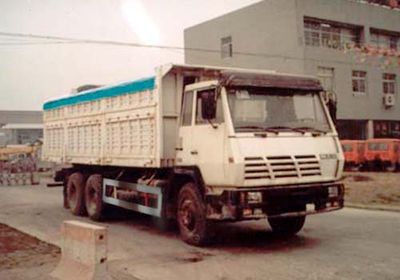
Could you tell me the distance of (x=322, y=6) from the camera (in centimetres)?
3881

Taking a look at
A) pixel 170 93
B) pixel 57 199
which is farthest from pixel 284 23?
pixel 170 93

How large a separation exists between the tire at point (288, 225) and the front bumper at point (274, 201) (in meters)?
1.17

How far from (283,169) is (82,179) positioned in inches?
279

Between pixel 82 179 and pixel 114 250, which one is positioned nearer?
pixel 114 250

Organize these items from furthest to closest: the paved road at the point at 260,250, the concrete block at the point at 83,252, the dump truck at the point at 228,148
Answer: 1. the dump truck at the point at 228,148
2. the paved road at the point at 260,250
3. the concrete block at the point at 83,252

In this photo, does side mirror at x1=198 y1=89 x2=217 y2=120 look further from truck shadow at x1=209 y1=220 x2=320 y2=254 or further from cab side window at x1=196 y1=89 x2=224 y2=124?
truck shadow at x1=209 y1=220 x2=320 y2=254

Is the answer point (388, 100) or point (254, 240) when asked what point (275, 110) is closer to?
point (254, 240)

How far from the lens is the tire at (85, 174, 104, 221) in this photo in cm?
1365

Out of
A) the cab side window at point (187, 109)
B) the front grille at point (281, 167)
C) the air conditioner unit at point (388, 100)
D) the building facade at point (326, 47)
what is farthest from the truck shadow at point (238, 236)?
the air conditioner unit at point (388, 100)

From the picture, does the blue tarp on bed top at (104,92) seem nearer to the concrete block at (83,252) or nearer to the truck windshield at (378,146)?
the concrete block at (83,252)

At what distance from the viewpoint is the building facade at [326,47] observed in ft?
124

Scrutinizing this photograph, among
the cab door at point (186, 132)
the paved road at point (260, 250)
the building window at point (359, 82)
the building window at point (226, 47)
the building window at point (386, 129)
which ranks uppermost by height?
the building window at point (226, 47)

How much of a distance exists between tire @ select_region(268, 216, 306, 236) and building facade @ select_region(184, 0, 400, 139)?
89.0 feet

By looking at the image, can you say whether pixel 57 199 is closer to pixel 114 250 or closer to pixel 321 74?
pixel 114 250
